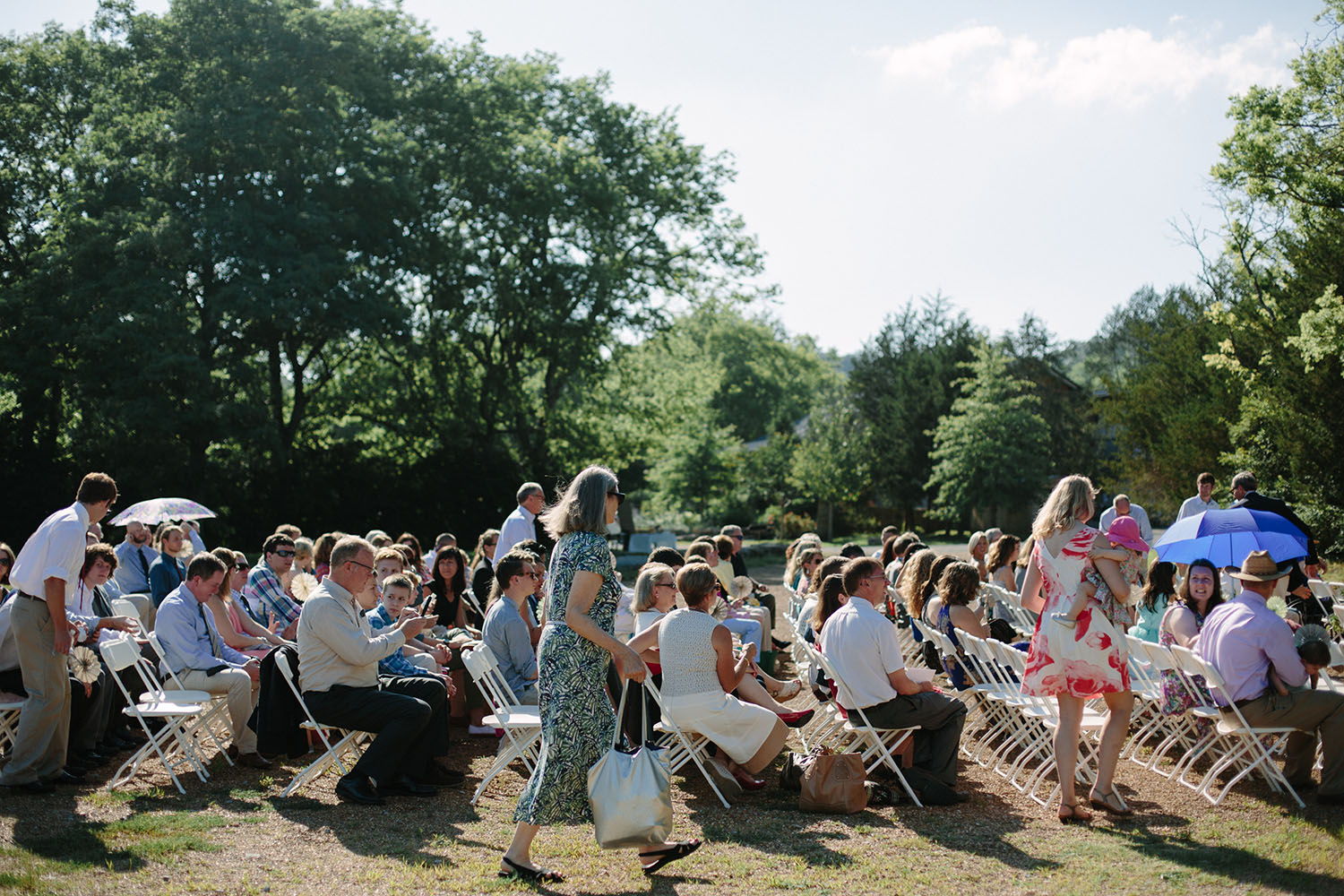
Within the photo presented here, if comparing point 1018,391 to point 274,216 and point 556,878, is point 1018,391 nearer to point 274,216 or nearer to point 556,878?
point 274,216

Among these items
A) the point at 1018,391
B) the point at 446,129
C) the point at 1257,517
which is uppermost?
the point at 446,129

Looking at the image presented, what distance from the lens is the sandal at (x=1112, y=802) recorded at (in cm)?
586

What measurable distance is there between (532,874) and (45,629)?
132 inches

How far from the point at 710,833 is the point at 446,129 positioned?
25.7 meters

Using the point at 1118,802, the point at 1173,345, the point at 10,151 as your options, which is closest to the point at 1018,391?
the point at 1173,345

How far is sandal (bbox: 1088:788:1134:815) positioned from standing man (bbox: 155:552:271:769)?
505 cm

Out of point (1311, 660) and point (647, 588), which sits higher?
point (647, 588)

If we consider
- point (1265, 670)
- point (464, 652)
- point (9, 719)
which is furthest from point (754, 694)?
point (9, 719)

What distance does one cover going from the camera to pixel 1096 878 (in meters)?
4.88

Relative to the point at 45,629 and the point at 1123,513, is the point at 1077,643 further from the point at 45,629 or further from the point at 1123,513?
the point at 1123,513

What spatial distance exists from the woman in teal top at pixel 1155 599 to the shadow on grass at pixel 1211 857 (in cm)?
230

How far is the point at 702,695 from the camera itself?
6.04m

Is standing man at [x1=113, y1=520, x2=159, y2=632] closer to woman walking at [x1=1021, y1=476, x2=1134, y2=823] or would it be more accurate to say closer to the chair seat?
the chair seat

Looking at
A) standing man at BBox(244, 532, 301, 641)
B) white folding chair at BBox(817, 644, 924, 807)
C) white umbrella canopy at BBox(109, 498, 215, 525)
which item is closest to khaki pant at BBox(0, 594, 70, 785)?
standing man at BBox(244, 532, 301, 641)
